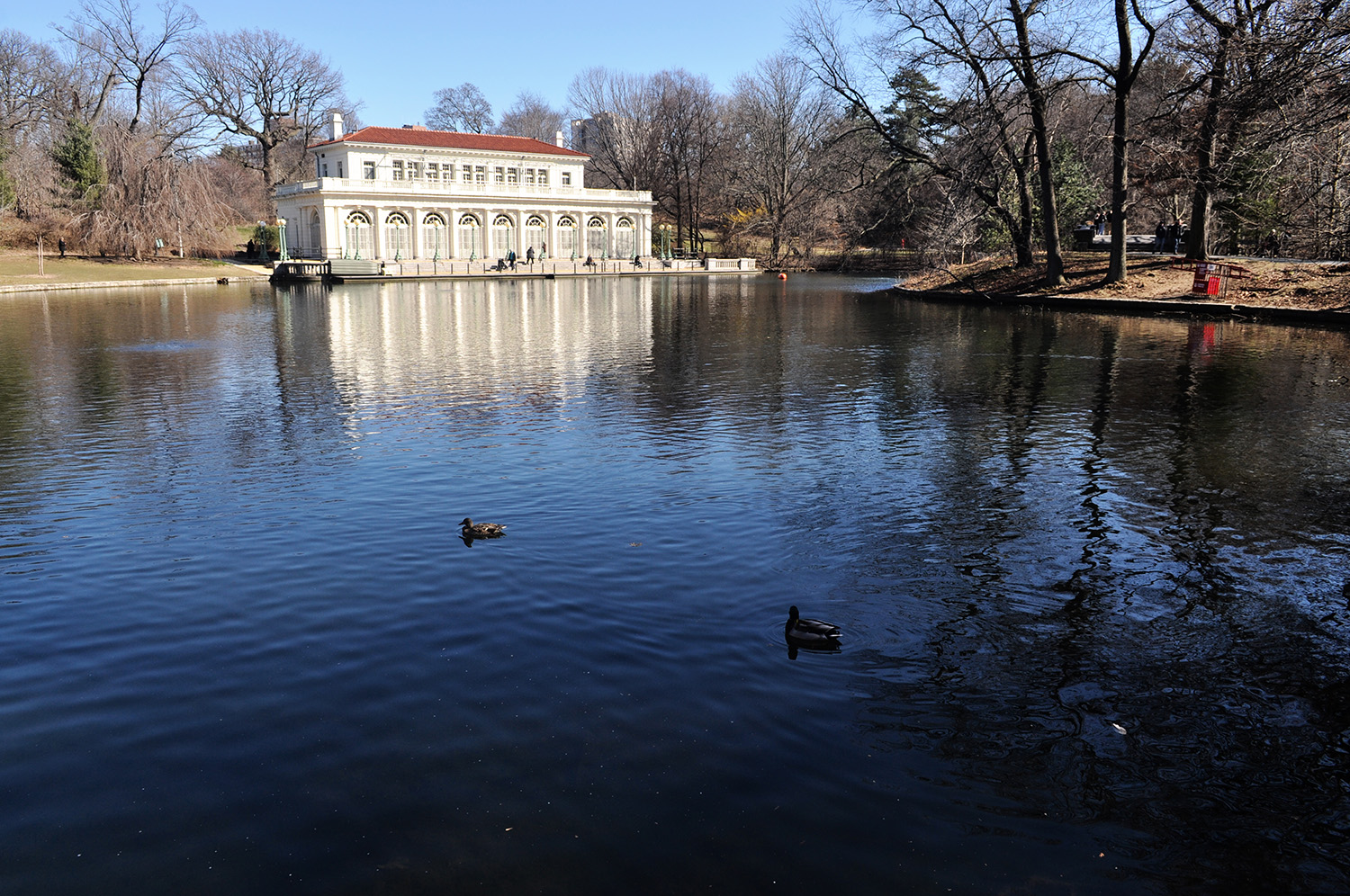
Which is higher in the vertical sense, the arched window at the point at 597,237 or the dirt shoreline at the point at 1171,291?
the arched window at the point at 597,237

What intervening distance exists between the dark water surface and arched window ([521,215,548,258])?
61.3m

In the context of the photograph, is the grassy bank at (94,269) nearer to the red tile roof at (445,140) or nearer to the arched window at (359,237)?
the arched window at (359,237)

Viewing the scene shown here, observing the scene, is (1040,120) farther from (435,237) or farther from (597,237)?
(597,237)

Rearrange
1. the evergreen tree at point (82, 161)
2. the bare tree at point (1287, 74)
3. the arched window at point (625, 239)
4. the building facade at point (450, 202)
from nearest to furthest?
the bare tree at point (1287, 74), the evergreen tree at point (82, 161), the building facade at point (450, 202), the arched window at point (625, 239)

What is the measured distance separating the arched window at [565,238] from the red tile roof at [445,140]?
17.8 feet

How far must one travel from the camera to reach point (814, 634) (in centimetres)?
698

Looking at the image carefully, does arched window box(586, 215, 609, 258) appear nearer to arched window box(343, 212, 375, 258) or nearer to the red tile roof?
the red tile roof

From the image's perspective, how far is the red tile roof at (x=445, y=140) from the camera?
68.6 meters

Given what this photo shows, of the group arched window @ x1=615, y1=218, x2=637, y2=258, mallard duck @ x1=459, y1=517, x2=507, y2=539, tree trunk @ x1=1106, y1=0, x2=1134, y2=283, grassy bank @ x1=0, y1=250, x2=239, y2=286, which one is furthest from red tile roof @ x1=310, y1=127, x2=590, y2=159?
mallard duck @ x1=459, y1=517, x2=507, y2=539

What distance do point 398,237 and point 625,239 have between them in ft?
64.8

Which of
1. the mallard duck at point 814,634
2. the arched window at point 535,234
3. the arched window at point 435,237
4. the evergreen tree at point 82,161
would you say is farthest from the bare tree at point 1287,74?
the arched window at point 535,234

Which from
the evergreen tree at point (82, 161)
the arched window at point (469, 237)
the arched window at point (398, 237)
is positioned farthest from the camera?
the arched window at point (469, 237)

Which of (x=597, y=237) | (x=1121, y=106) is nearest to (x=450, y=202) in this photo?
(x=597, y=237)

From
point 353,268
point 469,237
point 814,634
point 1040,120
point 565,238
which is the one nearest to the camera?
point 814,634
